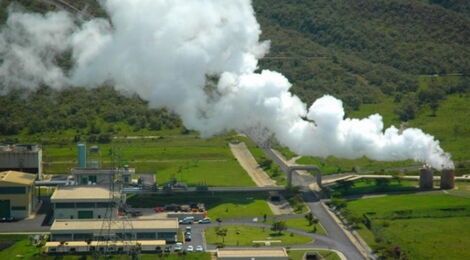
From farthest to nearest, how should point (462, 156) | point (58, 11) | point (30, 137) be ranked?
point (58, 11) → point (30, 137) → point (462, 156)

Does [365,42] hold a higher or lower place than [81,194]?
higher

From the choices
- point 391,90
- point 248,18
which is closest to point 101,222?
point 248,18

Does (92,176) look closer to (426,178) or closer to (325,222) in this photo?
(325,222)

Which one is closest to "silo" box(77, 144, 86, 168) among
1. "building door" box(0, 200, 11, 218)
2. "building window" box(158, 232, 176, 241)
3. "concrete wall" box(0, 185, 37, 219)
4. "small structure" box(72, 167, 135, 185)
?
"small structure" box(72, 167, 135, 185)

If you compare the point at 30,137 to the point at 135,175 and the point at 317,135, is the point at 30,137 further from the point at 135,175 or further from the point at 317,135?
the point at 317,135

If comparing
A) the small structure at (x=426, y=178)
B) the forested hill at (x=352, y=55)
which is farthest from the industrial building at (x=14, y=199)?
the small structure at (x=426, y=178)

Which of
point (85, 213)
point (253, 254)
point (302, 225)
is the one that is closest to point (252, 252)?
A: point (253, 254)

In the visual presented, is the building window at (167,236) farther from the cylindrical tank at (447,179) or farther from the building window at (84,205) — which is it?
the cylindrical tank at (447,179)
